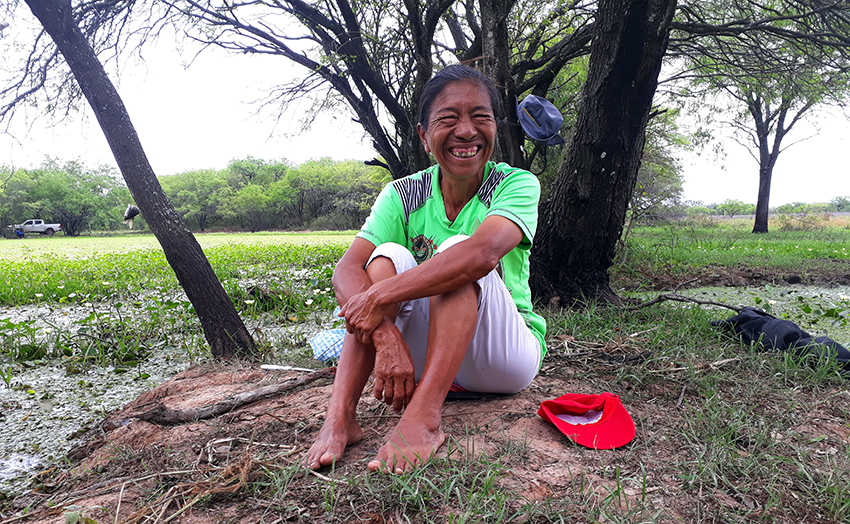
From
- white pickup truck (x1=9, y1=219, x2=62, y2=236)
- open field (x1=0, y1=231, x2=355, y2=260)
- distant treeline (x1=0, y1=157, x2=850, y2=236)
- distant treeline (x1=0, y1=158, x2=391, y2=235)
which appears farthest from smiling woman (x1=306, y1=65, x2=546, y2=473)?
white pickup truck (x1=9, y1=219, x2=62, y2=236)

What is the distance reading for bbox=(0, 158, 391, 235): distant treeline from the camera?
36.2 m

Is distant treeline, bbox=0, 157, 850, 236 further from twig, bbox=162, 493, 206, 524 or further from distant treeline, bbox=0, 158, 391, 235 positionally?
twig, bbox=162, 493, 206, 524

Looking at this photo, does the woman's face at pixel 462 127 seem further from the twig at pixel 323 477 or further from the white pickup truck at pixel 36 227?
the white pickup truck at pixel 36 227

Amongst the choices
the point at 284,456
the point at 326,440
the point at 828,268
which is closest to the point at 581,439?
the point at 326,440

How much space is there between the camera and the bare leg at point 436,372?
4.62 feet

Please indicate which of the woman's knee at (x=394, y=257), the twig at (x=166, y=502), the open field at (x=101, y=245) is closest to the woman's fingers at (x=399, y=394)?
the woman's knee at (x=394, y=257)

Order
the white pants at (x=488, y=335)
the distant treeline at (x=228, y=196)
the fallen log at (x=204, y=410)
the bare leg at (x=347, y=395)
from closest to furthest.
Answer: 1. the bare leg at (x=347, y=395)
2. the white pants at (x=488, y=335)
3. the fallen log at (x=204, y=410)
4. the distant treeline at (x=228, y=196)

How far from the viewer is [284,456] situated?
1.47 meters

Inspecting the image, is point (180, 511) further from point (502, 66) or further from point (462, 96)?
point (502, 66)

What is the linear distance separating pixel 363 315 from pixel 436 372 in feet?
0.97

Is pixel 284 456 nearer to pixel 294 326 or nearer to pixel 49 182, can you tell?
pixel 294 326

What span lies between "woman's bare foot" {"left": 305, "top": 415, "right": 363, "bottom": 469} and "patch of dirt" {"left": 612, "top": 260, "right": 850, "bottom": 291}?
3.91m

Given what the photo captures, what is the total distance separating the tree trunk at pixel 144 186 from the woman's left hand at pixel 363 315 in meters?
1.90

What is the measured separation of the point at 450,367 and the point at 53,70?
4860 mm
